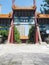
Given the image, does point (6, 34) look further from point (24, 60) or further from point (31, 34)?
point (24, 60)

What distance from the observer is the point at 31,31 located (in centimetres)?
2742

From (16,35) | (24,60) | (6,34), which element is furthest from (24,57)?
(16,35)

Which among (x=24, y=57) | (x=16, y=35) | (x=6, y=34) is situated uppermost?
(x=24, y=57)

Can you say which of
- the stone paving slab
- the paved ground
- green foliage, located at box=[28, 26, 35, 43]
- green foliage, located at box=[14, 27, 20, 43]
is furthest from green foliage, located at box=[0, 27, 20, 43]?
the stone paving slab

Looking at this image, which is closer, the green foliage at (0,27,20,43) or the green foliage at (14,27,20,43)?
the green foliage at (0,27,20,43)

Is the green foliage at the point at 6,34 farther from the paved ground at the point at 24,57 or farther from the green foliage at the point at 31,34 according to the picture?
the paved ground at the point at 24,57

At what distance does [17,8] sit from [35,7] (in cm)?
229

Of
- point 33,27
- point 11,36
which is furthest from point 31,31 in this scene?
point 11,36

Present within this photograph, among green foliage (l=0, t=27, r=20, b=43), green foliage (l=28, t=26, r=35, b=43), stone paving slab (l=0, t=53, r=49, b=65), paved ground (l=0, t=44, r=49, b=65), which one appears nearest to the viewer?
stone paving slab (l=0, t=53, r=49, b=65)

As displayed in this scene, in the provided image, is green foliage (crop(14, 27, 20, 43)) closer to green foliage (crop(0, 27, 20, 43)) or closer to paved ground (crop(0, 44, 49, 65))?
green foliage (crop(0, 27, 20, 43))

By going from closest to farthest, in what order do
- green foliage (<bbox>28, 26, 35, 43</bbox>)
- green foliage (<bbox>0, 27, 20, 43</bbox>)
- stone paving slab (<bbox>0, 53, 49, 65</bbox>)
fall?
stone paving slab (<bbox>0, 53, 49, 65</bbox>)
green foliage (<bbox>0, 27, 20, 43</bbox>)
green foliage (<bbox>28, 26, 35, 43</bbox>)

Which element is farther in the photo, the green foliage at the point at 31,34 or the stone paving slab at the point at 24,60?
the green foliage at the point at 31,34

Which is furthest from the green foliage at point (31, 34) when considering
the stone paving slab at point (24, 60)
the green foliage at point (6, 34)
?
the stone paving slab at point (24, 60)

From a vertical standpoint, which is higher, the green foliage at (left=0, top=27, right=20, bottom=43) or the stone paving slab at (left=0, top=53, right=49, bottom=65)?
the stone paving slab at (left=0, top=53, right=49, bottom=65)
